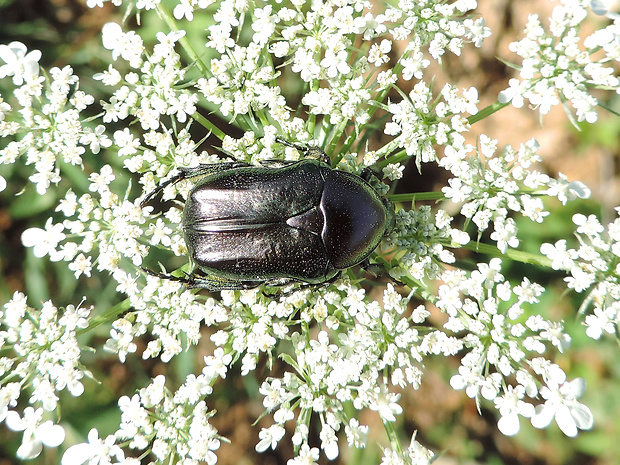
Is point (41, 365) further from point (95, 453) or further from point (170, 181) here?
point (170, 181)

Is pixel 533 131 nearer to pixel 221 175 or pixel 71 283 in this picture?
pixel 221 175

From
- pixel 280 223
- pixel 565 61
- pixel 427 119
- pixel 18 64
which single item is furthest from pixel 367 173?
pixel 18 64

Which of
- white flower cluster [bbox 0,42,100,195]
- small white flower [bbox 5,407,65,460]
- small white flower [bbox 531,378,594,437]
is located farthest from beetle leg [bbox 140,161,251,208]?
small white flower [bbox 531,378,594,437]

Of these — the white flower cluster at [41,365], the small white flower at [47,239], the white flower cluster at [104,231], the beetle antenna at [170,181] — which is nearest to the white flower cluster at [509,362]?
the beetle antenna at [170,181]

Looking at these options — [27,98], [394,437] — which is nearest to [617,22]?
[394,437]

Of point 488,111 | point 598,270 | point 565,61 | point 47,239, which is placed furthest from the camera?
point 47,239

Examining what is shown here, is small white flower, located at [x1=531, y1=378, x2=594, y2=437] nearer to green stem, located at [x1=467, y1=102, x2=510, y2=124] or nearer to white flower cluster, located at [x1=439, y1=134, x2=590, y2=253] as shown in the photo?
white flower cluster, located at [x1=439, y1=134, x2=590, y2=253]
